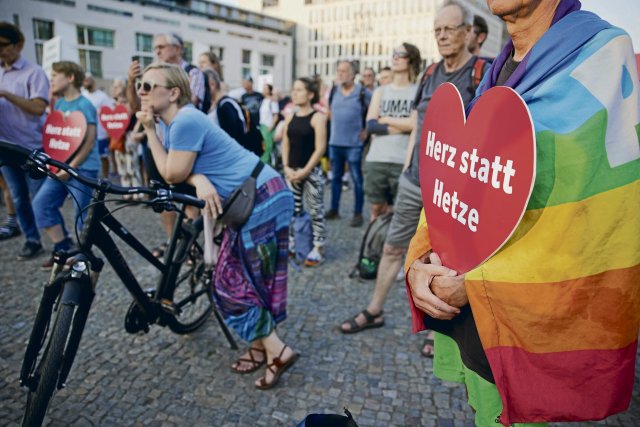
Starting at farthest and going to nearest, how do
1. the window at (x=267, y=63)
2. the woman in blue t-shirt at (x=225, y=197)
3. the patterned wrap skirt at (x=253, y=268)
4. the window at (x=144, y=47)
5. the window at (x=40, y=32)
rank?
the window at (x=267, y=63) < the window at (x=144, y=47) < the window at (x=40, y=32) < the patterned wrap skirt at (x=253, y=268) < the woman in blue t-shirt at (x=225, y=197)

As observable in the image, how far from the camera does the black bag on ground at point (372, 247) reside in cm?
416

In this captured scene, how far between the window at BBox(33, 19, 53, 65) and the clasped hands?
32.3 metres

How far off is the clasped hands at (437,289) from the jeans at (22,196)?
15.6 ft

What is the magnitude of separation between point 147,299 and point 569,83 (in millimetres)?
2430

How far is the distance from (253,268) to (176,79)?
1.20 meters

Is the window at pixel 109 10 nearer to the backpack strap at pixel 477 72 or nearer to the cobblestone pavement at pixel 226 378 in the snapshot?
the cobblestone pavement at pixel 226 378

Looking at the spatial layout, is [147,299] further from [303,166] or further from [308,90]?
[308,90]

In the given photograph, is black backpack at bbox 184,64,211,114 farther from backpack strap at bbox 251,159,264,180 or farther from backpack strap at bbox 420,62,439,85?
backpack strap at bbox 420,62,439,85

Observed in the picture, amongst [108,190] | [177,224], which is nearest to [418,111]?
[177,224]

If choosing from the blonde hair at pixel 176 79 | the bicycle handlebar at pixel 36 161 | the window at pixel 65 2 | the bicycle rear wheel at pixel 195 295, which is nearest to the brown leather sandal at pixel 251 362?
the bicycle rear wheel at pixel 195 295

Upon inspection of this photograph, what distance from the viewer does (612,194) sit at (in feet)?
3.29

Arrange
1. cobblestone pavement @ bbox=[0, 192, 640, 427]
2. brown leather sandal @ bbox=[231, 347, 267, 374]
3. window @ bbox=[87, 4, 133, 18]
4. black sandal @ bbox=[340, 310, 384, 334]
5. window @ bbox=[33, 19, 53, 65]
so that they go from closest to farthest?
cobblestone pavement @ bbox=[0, 192, 640, 427] → brown leather sandal @ bbox=[231, 347, 267, 374] → black sandal @ bbox=[340, 310, 384, 334] → window @ bbox=[33, 19, 53, 65] → window @ bbox=[87, 4, 133, 18]

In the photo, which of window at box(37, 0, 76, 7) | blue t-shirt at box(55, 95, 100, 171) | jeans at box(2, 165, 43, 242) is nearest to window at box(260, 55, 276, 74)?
window at box(37, 0, 76, 7)

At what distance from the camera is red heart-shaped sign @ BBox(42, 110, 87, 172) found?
4.04 meters
